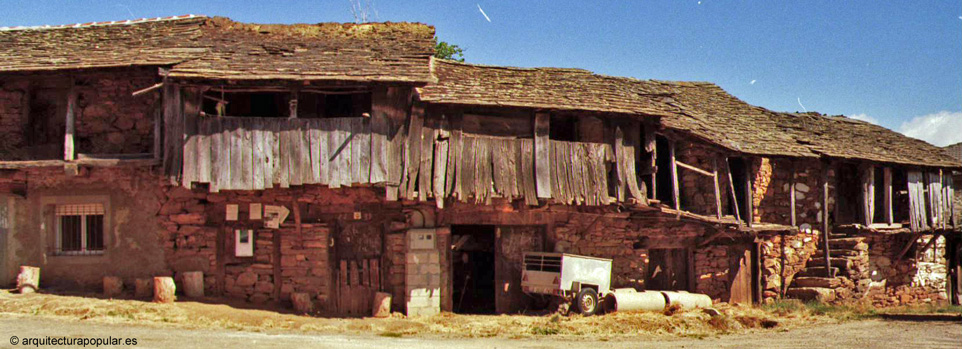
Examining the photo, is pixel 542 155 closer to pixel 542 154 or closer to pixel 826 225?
pixel 542 154

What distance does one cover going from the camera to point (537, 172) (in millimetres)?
16531

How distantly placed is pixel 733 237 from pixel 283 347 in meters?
11.2

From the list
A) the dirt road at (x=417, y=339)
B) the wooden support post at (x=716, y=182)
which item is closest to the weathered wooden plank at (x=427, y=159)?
the dirt road at (x=417, y=339)

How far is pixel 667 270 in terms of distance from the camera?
1889cm

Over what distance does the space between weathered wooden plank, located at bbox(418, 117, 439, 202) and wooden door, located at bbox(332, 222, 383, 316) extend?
1.40 meters

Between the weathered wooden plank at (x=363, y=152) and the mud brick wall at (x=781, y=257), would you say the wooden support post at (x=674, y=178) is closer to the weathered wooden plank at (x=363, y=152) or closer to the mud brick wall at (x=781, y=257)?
the mud brick wall at (x=781, y=257)

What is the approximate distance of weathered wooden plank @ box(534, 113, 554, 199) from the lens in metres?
16.5

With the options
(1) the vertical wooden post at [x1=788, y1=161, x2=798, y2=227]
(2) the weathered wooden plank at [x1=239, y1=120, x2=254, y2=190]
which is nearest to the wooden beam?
(1) the vertical wooden post at [x1=788, y1=161, x2=798, y2=227]

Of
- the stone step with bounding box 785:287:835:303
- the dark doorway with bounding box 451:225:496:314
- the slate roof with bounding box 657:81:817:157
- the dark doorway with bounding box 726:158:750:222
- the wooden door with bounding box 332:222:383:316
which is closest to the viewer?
the wooden door with bounding box 332:222:383:316

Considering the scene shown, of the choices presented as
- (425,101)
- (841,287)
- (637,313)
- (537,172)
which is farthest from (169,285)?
(841,287)

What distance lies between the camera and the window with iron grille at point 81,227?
16578 millimetres

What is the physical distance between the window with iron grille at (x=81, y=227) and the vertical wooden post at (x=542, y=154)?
8.69 metres

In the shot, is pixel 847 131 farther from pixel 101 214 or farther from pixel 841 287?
pixel 101 214

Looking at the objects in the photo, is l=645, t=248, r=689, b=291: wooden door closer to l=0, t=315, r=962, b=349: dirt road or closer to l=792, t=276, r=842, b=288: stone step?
l=792, t=276, r=842, b=288: stone step
